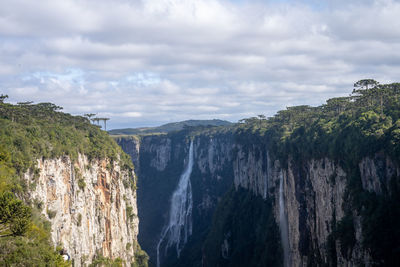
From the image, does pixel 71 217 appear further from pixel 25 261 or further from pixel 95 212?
pixel 25 261

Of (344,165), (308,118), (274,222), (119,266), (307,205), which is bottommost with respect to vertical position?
(119,266)

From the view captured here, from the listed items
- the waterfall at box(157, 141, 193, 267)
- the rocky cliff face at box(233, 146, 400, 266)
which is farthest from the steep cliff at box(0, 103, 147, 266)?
the waterfall at box(157, 141, 193, 267)

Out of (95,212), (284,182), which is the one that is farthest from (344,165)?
(95,212)

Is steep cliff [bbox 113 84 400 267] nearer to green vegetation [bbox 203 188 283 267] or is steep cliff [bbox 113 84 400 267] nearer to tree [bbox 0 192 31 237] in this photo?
green vegetation [bbox 203 188 283 267]

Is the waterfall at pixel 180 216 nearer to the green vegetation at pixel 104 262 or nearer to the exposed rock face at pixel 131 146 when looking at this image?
the exposed rock face at pixel 131 146

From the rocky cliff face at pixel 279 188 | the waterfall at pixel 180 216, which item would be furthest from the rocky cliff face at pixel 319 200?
the waterfall at pixel 180 216

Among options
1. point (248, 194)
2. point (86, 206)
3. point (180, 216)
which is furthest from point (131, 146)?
point (86, 206)

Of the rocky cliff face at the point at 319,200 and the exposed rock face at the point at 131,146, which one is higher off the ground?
the exposed rock face at the point at 131,146
